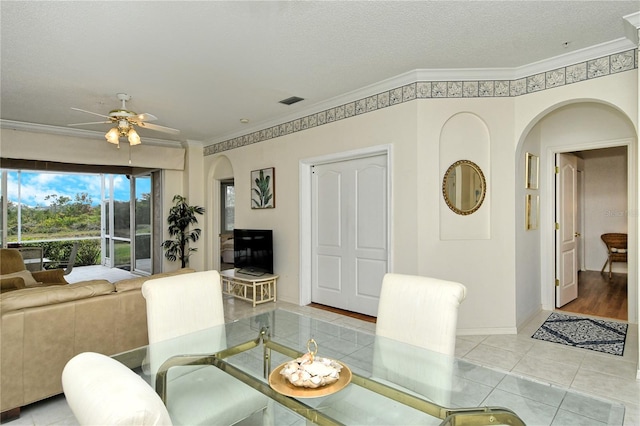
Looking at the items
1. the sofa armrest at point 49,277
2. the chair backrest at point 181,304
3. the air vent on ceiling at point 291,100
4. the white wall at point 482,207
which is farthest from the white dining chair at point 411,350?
the sofa armrest at point 49,277

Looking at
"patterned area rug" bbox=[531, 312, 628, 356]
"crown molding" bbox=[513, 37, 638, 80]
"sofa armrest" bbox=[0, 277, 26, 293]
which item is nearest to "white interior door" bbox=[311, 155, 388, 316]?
"crown molding" bbox=[513, 37, 638, 80]

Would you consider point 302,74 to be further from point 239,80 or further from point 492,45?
point 492,45

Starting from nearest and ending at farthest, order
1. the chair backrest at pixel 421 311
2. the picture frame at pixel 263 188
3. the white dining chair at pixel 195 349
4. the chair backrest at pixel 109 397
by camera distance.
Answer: the chair backrest at pixel 109 397 → the white dining chair at pixel 195 349 → the chair backrest at pixel 421 311 → the picture frame at pixel 263 188

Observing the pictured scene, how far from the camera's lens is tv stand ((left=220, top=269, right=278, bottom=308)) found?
4898 mm

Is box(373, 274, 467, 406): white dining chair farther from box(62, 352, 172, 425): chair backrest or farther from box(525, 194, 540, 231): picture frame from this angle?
box(525, 194, 540, 231): picture frame

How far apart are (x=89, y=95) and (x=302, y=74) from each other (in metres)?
2.51

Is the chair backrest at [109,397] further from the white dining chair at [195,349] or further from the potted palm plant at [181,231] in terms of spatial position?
the potted palm plant at [181,231]

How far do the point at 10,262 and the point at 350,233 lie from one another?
4568 mm

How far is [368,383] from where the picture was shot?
4.85ft

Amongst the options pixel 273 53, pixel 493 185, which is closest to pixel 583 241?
pixel 493 185

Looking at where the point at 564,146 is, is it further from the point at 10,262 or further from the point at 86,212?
the point at 86,212

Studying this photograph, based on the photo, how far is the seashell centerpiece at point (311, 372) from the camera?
4.33ft

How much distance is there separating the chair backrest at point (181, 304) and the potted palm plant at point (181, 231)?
4454 millimetres

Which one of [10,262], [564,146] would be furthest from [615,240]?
[10,262]
